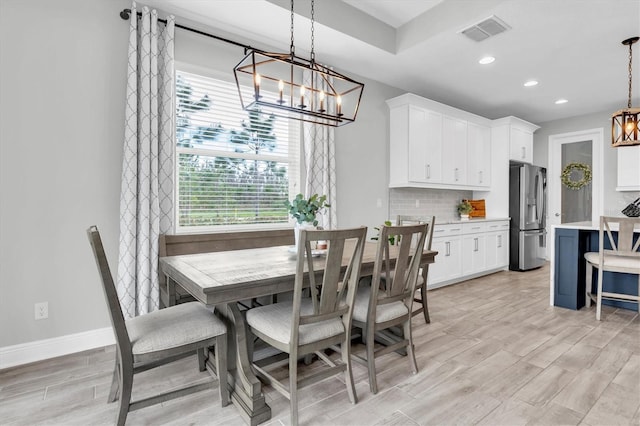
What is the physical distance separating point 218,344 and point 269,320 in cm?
30

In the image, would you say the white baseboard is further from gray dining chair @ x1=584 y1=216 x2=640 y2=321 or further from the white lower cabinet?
gray dining chair @ x1=584 y1=216 x2=640 y2=321

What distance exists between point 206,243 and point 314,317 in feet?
5.38

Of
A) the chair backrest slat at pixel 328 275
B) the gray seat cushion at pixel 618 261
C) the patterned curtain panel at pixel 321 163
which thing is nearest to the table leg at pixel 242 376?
the chair backrest slat at pixel 328 275

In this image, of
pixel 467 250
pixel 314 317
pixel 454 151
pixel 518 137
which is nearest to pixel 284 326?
pixel 314 317

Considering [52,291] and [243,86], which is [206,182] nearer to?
[243,86]

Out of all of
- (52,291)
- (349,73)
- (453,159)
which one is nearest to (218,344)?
(52,291)

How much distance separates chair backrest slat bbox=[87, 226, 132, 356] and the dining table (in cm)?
34

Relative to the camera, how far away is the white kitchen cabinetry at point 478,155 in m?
5.32

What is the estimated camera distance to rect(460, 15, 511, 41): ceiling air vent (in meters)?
3.03

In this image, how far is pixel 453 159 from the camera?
5.04 meters

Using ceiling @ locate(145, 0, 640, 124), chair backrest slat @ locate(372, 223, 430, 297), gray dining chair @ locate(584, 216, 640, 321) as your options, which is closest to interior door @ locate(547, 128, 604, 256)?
ceiling @ locate(145, 0, 640, 124)

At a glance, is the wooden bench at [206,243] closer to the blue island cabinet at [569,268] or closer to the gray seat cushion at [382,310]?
the gray seat cushion at [382,310]

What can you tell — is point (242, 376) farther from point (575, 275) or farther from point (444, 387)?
point (575, 275)

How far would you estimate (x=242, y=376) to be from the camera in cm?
185
